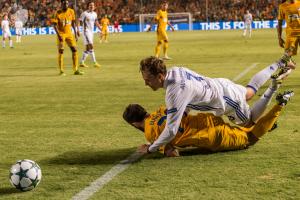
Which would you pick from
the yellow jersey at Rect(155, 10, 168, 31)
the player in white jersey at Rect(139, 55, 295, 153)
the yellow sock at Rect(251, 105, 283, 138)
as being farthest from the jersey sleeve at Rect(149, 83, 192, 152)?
the yellow jersey at Rect(155, 10, 168, 31)

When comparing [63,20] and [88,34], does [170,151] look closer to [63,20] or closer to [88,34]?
[63,20]

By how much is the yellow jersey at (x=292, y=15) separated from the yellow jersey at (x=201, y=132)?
722cm

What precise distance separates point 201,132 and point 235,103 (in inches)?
25.5

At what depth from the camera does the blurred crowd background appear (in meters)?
62.7

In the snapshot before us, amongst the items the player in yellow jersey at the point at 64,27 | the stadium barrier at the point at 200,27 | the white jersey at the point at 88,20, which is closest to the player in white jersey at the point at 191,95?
the player in yellow jersey at the point at 64,27

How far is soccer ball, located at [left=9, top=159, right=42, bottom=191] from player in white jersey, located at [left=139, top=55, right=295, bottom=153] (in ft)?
4.15

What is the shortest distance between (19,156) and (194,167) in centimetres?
208

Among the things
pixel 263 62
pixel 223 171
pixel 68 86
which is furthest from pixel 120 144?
pixel 263 62

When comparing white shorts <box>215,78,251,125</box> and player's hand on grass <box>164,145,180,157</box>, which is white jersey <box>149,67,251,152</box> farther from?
player's hand on grass <box>164,145,180,157</box>

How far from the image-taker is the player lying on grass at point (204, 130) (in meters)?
6.49

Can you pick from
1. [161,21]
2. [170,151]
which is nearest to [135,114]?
[170,151]

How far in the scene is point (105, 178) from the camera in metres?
5.79

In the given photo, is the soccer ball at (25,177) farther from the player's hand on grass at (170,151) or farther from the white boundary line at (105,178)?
the player's hand on grass at (170,151)

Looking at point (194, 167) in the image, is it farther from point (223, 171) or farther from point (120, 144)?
point (120, 144)
